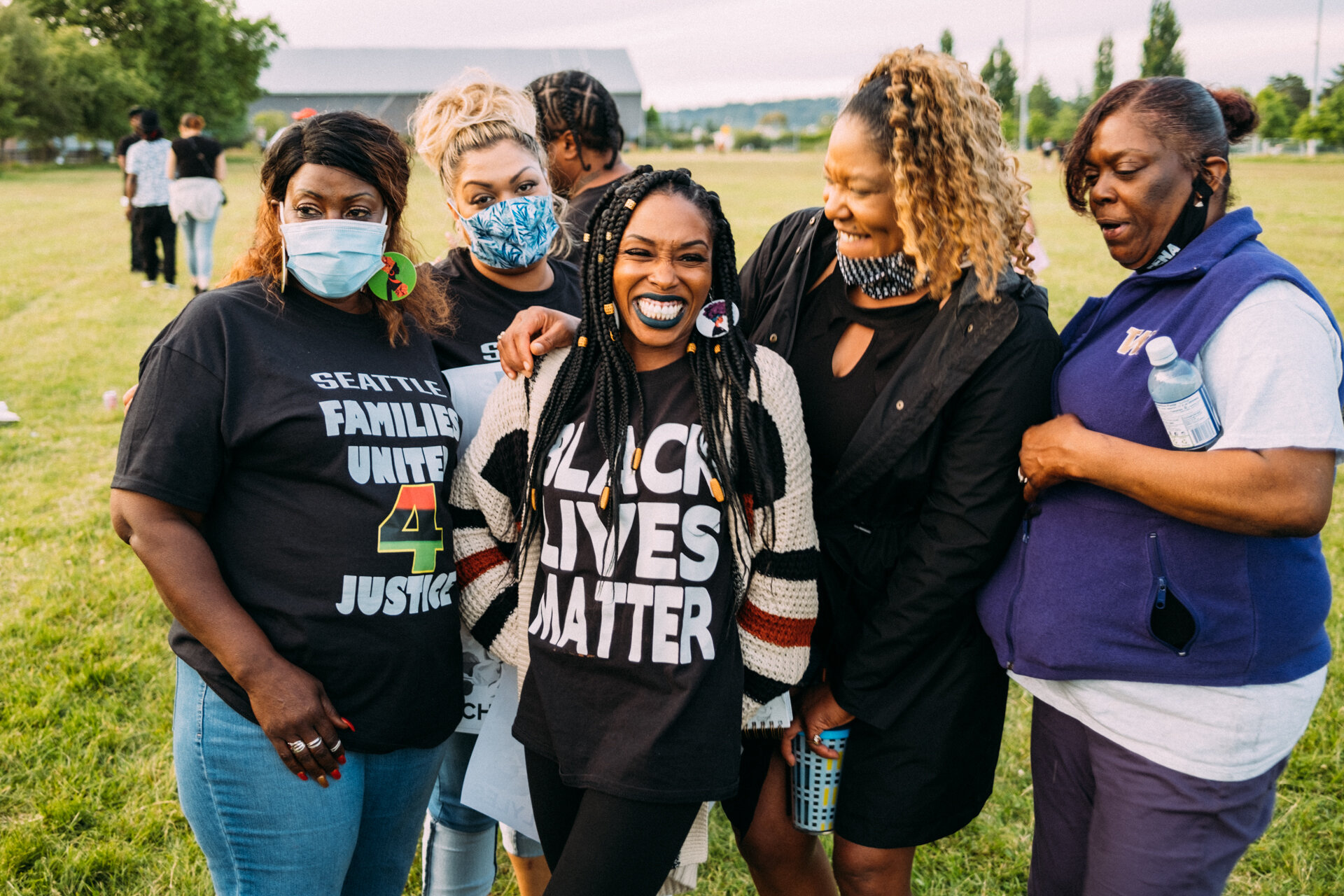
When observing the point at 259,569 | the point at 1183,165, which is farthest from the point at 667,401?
the point at 1183,165

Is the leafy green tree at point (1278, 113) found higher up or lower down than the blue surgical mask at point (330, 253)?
higher up

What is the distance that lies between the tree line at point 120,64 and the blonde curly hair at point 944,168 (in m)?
53.2

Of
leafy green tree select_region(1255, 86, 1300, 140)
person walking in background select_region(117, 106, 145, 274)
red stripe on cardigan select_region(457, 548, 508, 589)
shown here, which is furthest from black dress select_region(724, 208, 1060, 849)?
leafy green tree select_region(1255, 86, 1300, 140)

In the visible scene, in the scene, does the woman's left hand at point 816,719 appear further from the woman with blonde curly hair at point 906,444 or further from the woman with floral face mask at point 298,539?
the woman with floral face mask at point 298,539

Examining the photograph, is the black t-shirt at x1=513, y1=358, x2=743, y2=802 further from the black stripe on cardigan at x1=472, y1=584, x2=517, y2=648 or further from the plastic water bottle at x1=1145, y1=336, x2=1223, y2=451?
the plastic water bottle at x1=1145, y1=336, x2=1223, y2=451

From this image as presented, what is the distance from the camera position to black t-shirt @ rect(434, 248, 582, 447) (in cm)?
261

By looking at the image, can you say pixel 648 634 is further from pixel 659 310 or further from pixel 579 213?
pixel 579 213

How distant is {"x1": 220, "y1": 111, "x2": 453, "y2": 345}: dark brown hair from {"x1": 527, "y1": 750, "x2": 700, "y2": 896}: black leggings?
1.27 meters

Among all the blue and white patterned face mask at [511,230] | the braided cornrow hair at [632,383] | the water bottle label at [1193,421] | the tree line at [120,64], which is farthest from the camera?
the tree line at [120,64]

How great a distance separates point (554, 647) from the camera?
2.26 metres

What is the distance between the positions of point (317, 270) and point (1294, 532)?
2.25 meters

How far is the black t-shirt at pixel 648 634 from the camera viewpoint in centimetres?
214

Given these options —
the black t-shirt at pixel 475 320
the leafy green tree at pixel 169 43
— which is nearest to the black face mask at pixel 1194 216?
the black t-shirt at pixel 475 320

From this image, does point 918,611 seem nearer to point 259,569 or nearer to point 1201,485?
point 1201,485
